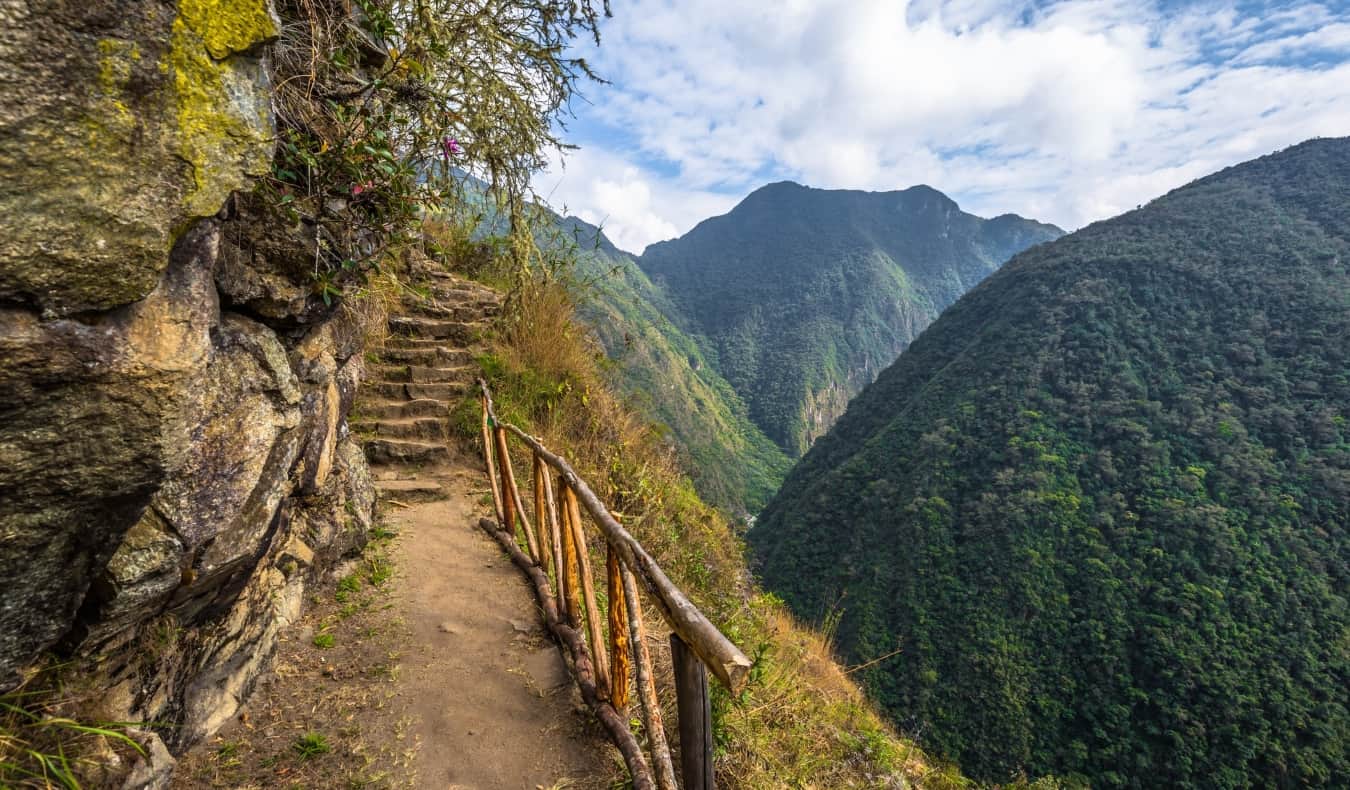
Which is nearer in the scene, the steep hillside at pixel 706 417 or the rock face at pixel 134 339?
the rock face at pixel 134 339

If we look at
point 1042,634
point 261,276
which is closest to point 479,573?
point 261,276

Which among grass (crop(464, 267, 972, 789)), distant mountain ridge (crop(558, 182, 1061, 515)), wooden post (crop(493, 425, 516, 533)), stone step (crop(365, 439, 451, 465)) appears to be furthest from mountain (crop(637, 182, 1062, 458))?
wooden post (crop(493, 425, 516, 533))

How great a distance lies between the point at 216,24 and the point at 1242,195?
324ft

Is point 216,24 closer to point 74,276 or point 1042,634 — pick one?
point 74,276

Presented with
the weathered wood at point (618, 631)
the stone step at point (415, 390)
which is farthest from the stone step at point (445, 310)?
the weathered wood at point (618, 631)

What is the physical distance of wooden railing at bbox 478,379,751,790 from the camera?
5.42 feet

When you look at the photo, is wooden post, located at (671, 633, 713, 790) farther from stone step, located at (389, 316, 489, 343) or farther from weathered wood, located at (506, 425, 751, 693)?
stone step, located at (389, 316, 489, 343)

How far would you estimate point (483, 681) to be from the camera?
2.80 meters

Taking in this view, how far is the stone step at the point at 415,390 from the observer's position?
6.19 metres

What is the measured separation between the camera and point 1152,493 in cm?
4053

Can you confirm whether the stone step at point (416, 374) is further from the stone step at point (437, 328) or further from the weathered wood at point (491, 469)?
the weathered wood at point (491, 469)

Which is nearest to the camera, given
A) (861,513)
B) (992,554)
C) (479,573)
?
(479,573)

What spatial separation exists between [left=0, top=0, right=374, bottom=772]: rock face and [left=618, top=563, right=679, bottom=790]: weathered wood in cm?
142

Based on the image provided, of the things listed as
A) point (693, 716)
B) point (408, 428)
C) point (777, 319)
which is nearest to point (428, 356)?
point (408, 428)
